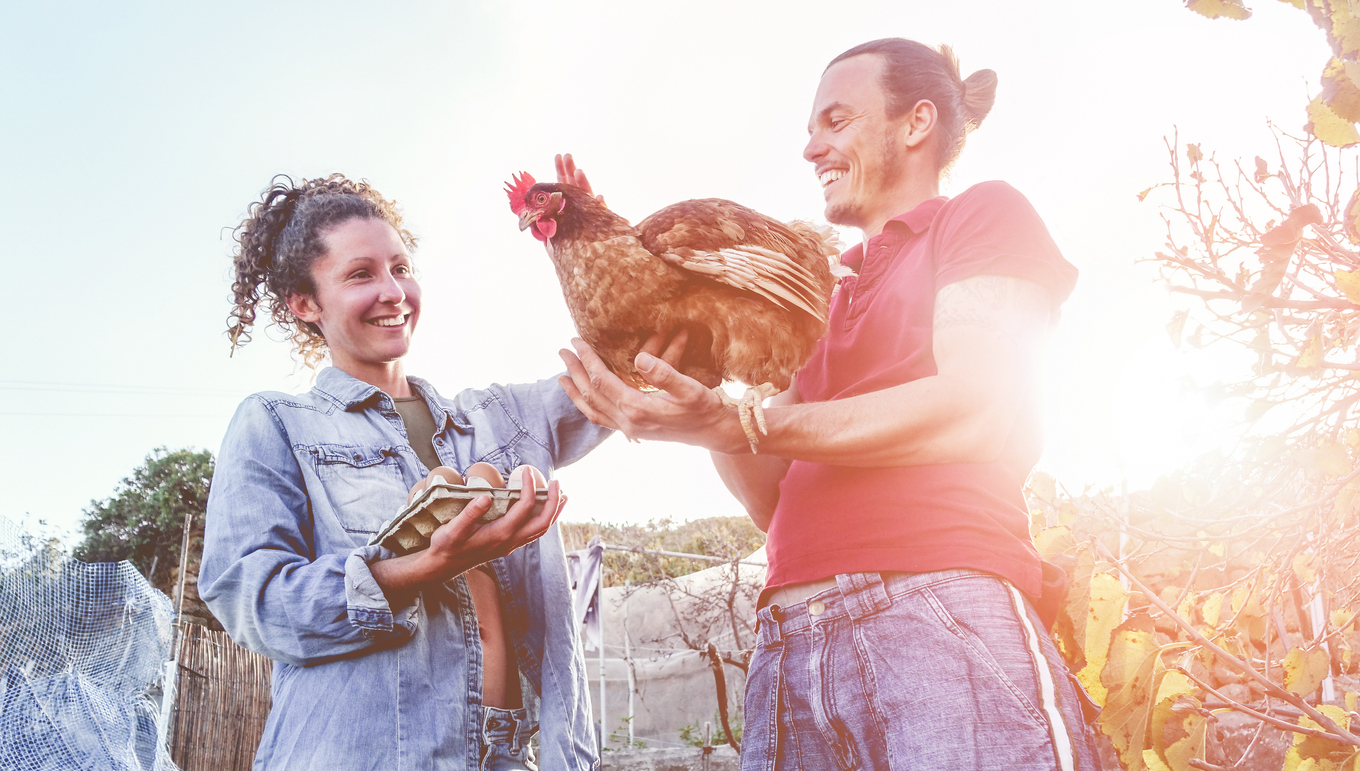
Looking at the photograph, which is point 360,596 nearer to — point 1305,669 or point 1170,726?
point 1170,726

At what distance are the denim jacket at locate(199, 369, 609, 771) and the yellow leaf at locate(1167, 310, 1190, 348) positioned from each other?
4.96ft

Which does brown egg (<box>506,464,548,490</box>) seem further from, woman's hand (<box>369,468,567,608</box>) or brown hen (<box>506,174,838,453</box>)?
brown hen (<box>506,174,838,453</box>)

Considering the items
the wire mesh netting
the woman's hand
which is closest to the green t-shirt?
the woman's hand

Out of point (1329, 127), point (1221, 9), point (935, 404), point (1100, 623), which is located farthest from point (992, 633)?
point (1221, 9)

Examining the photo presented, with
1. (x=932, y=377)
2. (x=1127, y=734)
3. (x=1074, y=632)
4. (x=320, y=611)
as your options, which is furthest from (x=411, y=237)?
(x=1127, y=734)

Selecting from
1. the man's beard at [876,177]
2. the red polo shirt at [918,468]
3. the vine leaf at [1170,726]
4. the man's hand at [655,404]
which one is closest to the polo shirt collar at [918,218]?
the red polo shirt at [918,468]

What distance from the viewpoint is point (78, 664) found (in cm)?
679

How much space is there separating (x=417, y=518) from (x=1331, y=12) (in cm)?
166

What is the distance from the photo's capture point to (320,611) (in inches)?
66.5

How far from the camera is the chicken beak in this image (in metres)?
2.00

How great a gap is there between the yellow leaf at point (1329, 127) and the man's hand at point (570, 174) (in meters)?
1.54

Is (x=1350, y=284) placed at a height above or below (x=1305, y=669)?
above

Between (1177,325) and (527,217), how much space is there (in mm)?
1475

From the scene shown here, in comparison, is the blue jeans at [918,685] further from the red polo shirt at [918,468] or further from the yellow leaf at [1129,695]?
the yellow leaf at [1129,695]
